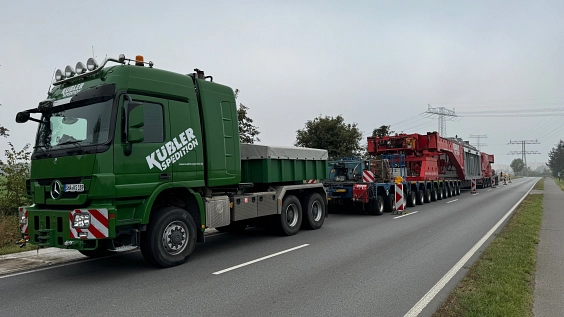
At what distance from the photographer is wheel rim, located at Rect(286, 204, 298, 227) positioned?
34.1ft

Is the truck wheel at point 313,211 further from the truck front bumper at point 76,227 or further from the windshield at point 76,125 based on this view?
the windshield at point 76,125

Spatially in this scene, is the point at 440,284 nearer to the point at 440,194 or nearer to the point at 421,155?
the point at 421,155

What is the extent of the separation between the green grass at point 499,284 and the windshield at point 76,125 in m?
5.34

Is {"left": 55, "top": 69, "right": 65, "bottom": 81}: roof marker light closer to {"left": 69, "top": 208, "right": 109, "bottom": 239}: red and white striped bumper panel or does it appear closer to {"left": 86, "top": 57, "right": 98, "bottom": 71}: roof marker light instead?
{"left": 86, "top": 57, "right": 98, "bottom": 71}: roof marker light

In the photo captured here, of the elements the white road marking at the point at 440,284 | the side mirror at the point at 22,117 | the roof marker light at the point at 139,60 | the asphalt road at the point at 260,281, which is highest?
the roof marker light at the point at 139,60

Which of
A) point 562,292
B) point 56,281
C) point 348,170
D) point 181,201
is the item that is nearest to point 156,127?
point 181,201

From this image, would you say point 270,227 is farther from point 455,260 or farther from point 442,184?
point 442,184

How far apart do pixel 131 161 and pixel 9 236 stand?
549 centimetres

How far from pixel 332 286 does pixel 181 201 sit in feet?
10.9

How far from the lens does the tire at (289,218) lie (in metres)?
10.0

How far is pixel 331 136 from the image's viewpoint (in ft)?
82.1

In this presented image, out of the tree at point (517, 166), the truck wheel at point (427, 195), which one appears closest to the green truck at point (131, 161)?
the truck wheel at point (427, 195)

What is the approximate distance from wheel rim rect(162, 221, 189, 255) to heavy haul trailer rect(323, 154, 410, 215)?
8.55 meters

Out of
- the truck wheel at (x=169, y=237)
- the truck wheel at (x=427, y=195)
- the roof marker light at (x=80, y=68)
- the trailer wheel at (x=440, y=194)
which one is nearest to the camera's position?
the truck wheel at (x=169, y=237)
